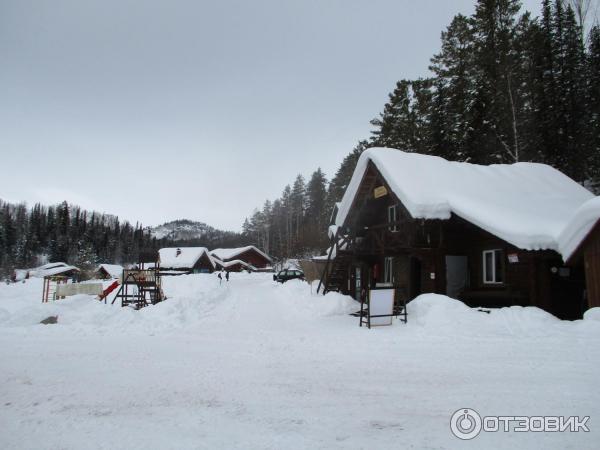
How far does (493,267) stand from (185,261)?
172 feet

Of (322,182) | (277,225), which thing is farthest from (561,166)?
(277,225)

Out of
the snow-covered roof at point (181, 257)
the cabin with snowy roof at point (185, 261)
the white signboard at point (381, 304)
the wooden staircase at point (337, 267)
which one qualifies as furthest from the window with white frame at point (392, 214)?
the snow-covered roof at point (181, 257)

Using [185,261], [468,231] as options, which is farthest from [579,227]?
[185,261]

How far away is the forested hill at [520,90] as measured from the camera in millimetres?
24625

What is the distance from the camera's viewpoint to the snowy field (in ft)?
13.9

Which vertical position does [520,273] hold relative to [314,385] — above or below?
above

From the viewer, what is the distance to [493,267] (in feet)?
47.0

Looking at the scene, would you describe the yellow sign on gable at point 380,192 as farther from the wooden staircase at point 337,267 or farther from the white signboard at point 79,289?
the white signboard at point 79,289

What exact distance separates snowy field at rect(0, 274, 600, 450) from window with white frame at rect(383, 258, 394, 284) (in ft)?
25.6

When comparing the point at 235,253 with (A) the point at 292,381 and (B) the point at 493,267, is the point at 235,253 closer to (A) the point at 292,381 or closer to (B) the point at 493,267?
(B) the point at 493,267

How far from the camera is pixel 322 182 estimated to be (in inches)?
3420

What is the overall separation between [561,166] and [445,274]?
15965 mm

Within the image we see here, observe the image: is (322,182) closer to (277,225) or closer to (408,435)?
(277,225)

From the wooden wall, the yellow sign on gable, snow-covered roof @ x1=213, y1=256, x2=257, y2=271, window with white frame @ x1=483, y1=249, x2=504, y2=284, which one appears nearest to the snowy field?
the wooden wall
